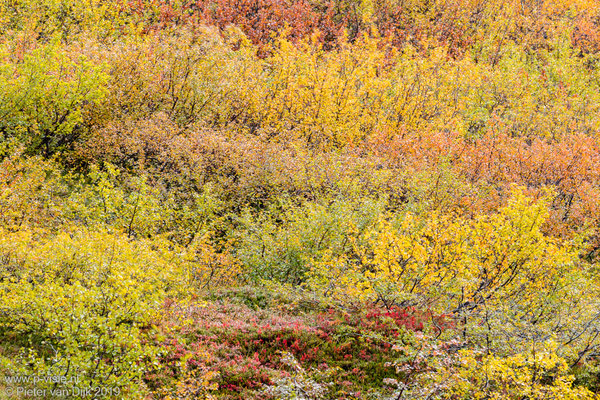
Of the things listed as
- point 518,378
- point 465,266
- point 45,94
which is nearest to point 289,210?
point 465,266

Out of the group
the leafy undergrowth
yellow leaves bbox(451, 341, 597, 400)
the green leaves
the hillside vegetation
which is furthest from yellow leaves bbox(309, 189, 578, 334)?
the green leaves

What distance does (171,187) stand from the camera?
1086 inches

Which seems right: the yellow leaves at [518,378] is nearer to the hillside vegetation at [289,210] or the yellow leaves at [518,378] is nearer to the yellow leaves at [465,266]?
the hillside vegetation at [289,210]

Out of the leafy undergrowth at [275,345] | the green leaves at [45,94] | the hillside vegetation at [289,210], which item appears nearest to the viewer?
the hillside vegetation at [289,210]

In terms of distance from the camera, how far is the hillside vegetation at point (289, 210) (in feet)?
43.5

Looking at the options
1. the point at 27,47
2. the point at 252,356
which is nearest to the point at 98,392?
the point at 252,356

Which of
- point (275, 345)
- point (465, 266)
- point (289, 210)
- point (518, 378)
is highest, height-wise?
point (518, 378)

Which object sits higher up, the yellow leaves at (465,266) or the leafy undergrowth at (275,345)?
the yellow leaves at (465,266)

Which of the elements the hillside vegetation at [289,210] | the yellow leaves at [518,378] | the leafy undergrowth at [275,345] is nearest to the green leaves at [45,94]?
the hillside vegetation at [289,210]

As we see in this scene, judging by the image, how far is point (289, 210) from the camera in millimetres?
24984

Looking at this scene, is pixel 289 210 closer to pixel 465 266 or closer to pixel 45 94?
pixel 465 266

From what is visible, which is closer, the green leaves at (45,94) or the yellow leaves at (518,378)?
the yellow leaves at (518,378)

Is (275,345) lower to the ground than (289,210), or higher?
lower

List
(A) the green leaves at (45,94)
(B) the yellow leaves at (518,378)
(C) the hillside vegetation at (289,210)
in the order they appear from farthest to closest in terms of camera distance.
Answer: (A) the green leaves at (45,94)
(C) the hillside vegetation at (289,210)
(B) the yellow leaves at (518,378)
